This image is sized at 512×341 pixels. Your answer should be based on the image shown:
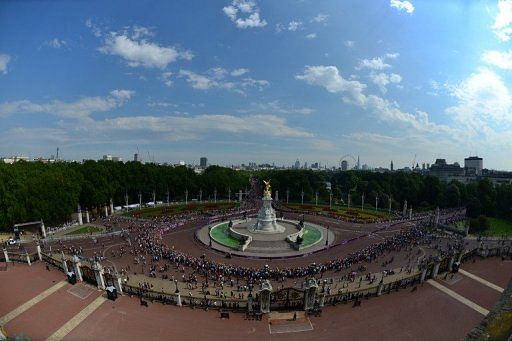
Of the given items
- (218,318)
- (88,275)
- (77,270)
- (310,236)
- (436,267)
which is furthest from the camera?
(310,236)

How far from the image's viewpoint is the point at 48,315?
25.0 meters

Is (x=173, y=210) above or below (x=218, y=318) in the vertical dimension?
above

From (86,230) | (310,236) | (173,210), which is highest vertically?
(173,210)

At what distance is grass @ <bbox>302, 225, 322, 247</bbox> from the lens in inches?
1755

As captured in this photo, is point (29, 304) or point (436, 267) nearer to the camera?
point (29, 304)

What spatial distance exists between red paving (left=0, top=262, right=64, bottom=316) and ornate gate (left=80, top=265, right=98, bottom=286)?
2.64m

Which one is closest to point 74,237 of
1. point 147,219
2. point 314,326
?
point 147,219

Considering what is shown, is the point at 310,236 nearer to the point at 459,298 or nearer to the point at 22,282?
the point at 459,298

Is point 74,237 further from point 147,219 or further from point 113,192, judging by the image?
point 113,192

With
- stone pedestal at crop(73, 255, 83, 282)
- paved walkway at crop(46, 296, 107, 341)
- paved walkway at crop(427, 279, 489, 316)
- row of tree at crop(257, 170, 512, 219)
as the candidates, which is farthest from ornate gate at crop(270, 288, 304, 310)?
row of tree at crop(257, 170, 512, 219)

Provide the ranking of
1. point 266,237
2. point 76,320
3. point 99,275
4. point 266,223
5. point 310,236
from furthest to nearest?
point 266,223
point 310,236
point 266,237
point 99,275
point 76,320

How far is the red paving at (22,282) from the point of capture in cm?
2694

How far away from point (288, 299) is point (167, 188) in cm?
6346

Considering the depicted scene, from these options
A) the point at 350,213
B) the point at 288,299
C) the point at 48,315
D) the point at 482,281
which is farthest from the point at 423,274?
the point at 350,213
